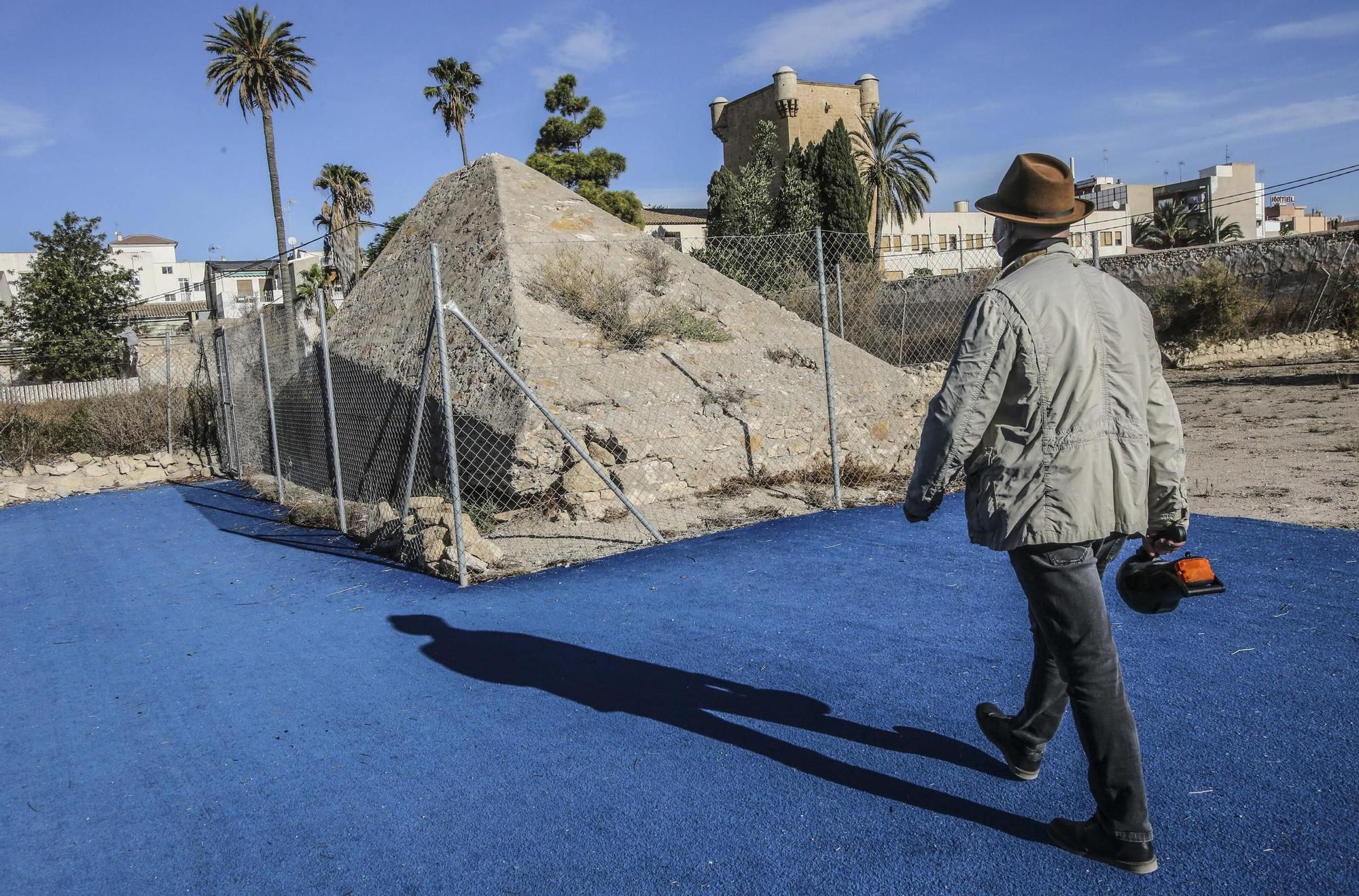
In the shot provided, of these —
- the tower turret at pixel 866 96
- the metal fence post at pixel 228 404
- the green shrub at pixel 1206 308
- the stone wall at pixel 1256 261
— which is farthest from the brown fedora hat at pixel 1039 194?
the tower turret at pixel 866 96

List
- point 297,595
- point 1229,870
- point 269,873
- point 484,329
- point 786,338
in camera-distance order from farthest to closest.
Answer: point 786,338
point 484,329
point 297,595
point 269,873
point 1229,870

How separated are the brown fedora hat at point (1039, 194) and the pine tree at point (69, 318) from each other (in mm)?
32970

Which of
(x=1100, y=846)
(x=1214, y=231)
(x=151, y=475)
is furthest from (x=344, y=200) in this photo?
(x=1214, y=231)

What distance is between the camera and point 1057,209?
270 cm

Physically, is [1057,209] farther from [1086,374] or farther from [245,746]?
[245,746]

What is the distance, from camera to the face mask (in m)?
2.79

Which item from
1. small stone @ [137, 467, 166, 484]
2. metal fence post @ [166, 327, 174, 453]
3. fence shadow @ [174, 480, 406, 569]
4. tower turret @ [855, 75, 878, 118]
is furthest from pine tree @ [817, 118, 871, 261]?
fence shadow @ [174, 480, 406, 569]

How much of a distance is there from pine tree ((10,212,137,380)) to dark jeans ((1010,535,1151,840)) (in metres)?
33.3

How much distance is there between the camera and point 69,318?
98.3ft

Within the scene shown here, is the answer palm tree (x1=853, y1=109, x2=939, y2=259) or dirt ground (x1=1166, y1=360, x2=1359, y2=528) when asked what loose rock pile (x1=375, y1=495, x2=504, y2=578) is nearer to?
dirt ground (x1=1166, y1=360, x2=1359, y2=528)

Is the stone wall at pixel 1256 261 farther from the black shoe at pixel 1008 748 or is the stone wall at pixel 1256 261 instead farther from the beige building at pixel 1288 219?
the beige building at pixel 1288 219

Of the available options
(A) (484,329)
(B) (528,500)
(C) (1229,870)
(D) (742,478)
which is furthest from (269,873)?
(A) (484,329)

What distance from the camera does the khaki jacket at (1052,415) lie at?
101 inches

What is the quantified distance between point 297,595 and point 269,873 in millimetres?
3987
